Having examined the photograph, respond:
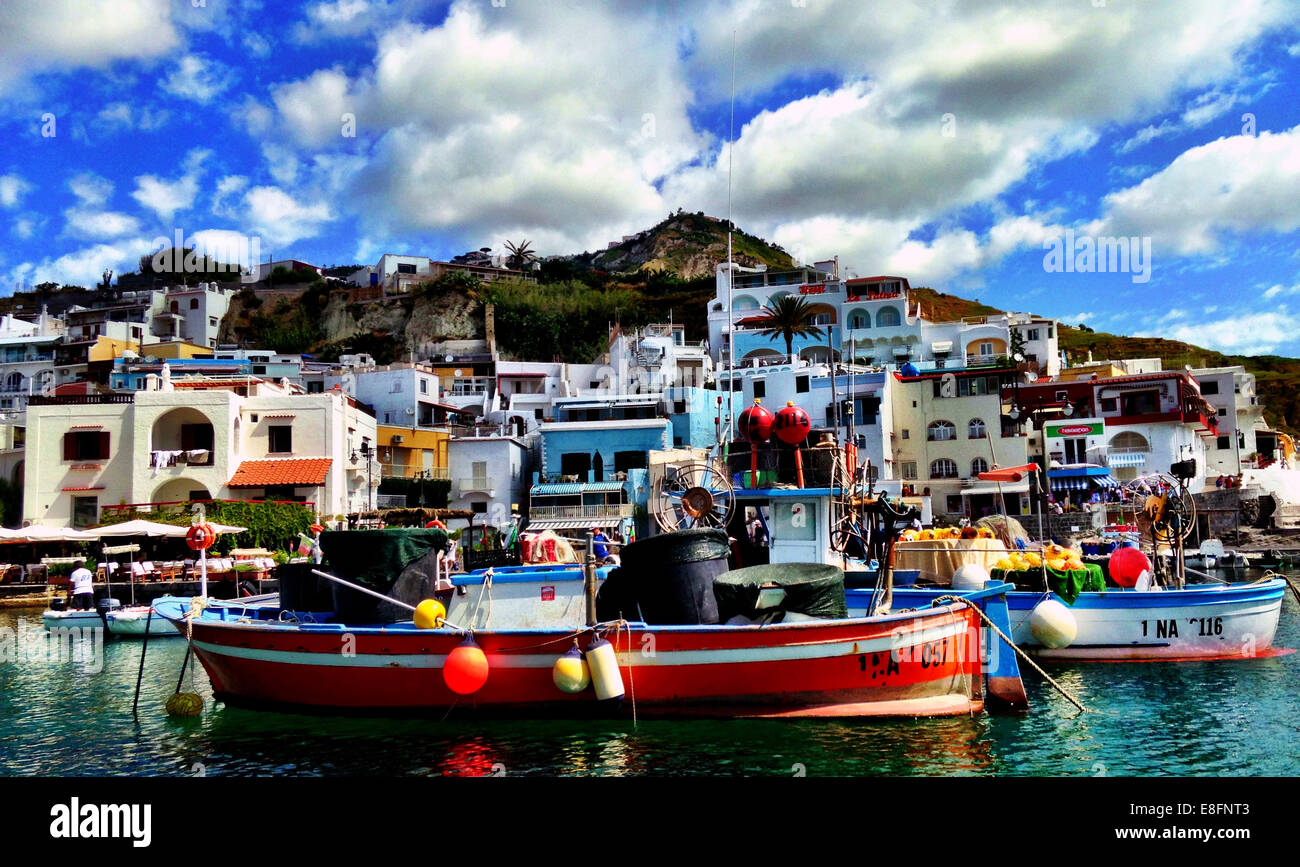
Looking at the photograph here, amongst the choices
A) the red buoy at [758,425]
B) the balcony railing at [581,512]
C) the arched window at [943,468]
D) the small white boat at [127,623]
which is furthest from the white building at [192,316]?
the red buoy at [758,425]

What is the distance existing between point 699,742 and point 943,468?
3648 cm

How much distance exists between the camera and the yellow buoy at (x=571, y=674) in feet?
38.9

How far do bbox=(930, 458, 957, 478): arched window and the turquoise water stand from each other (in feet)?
99.8

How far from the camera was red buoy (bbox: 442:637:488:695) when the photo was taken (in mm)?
11984

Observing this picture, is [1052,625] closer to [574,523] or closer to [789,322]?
[574,523]

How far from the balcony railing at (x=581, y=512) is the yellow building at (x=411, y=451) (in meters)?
6.53

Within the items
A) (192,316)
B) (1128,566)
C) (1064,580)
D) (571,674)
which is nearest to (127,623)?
(571,674)

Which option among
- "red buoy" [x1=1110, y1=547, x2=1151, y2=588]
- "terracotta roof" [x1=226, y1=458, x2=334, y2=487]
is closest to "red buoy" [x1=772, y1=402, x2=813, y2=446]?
"red buoy" [x1=1110, y1=547, x2=1151, y2=588]
